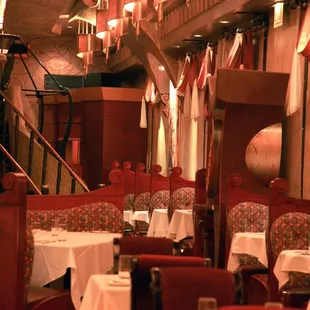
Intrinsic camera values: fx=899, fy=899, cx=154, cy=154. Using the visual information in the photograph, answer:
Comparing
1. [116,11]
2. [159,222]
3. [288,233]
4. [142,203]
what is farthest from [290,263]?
[142,203]

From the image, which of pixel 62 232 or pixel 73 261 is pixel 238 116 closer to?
pixel 62 232

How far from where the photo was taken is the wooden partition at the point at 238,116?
9477mm

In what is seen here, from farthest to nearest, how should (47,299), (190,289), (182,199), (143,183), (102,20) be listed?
1. (143,183)
2. (182,199)
3. (102,20)
4. (47,299)
5. (190,289)

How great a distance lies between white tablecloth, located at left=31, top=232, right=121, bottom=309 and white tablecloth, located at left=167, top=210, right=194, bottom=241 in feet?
13.4

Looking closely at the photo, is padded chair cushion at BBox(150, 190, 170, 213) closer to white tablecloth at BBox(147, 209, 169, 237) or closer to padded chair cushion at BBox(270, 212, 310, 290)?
white tablecloth at BBox(147, 209, 169, 237)

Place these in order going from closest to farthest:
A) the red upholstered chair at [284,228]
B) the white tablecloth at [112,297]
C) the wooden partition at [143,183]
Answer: the white tablecloth at [112,297]
the red upholstered chair at [284,228]
the wooden partition at [143,183]

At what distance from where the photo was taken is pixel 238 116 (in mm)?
9797

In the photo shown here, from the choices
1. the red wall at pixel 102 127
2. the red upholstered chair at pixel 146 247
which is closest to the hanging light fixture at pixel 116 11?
the red upholstered chair at pixel 146 247

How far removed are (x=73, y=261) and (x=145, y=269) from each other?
211cm

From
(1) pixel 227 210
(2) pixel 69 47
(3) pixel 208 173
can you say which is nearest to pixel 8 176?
(1) pixel 227 210

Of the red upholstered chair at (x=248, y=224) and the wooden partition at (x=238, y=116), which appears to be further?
the wooden partition at (x=238, y=116)

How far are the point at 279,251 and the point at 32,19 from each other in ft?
32.6

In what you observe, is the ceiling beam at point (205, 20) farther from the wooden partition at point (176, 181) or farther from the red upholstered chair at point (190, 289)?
the red upholstered chair at point (190, 289)

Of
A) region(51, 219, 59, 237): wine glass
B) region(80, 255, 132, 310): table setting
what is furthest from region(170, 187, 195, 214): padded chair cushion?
region(80, 255, 132, 310): table setting
